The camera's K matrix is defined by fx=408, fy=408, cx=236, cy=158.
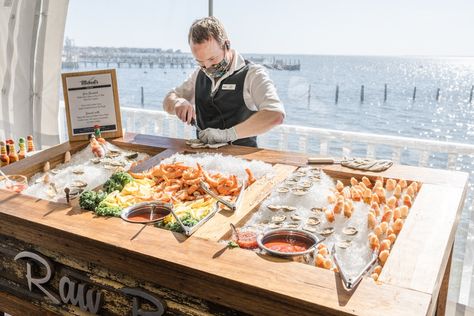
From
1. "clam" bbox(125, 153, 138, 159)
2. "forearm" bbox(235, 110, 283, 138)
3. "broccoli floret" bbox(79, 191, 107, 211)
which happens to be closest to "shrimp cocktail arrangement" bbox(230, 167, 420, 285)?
"broccoli floret" bbox(79, 191, 107, 211)

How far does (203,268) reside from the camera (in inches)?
44.9

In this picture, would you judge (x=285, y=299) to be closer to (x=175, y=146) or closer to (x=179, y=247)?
(x=179, y=247)

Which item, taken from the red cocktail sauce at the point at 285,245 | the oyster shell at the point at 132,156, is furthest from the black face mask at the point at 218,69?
the red cocktail sauce at the point at 285,245

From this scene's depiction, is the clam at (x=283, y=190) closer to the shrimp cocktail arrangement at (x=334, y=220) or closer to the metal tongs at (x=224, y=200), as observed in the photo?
the shrimp cocktail arrangement at (x=334, y=220)

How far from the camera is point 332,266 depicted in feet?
3.89

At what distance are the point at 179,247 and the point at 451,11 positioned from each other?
52.2 metres

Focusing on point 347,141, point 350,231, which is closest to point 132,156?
point 350,231

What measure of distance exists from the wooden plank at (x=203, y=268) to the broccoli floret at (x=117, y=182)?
0.19 m

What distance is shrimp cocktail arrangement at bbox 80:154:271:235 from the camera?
1.48m

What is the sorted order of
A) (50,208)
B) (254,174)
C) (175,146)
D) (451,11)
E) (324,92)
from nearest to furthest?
(50,208)
(254,174)
(175,146)
(324,92)
(451,11)

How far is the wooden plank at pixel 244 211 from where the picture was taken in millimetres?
1346

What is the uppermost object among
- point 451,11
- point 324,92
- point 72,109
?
point 451,11

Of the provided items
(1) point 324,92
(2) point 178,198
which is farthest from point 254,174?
(1) point 324,92

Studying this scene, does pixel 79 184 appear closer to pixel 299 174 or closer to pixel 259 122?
pixel 299 174
